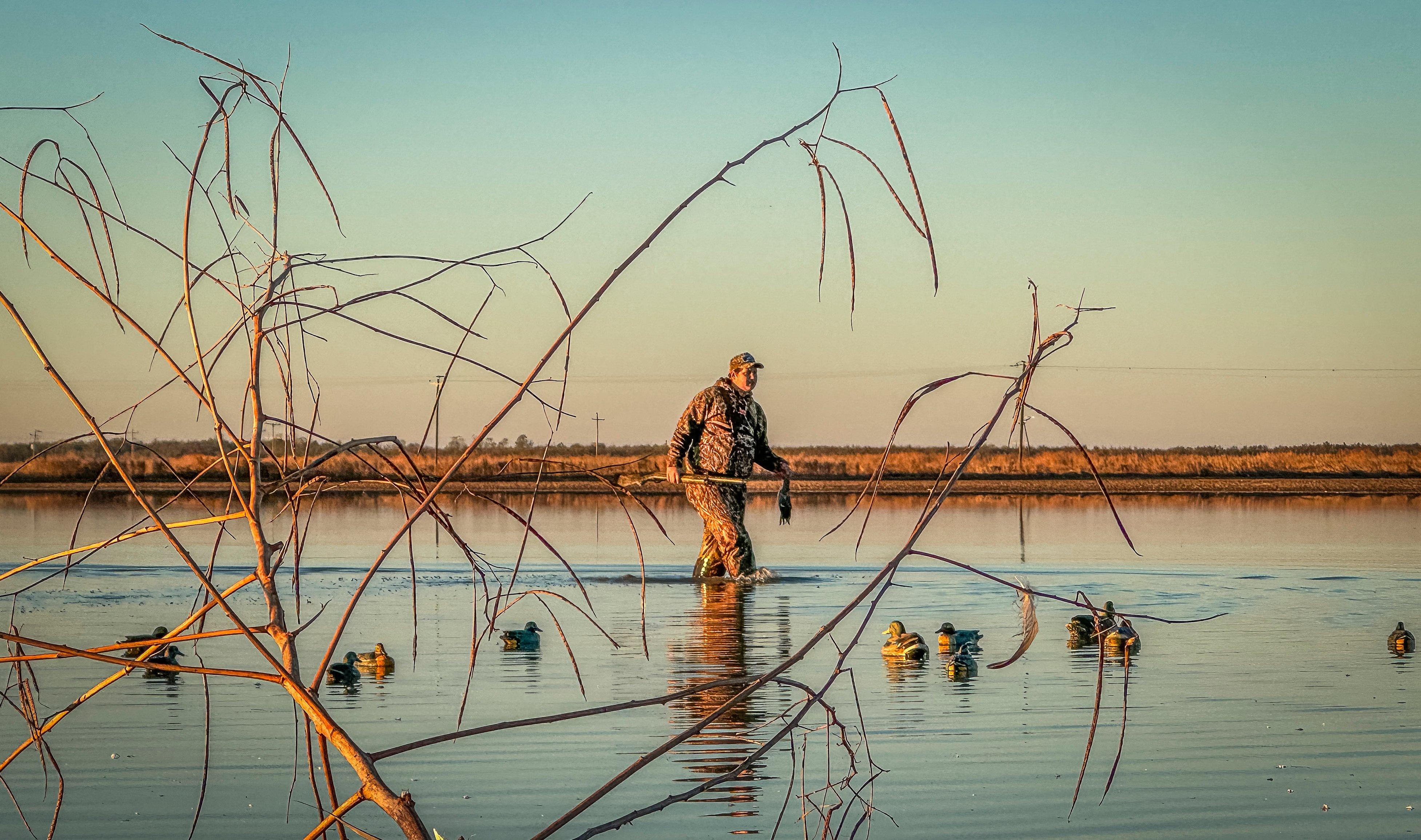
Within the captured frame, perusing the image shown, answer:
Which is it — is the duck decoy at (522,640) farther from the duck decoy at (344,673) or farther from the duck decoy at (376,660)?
the duck decoy at (344,673)

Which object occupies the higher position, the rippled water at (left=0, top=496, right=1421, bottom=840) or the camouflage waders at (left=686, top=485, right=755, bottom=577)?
the camouflage waders at (left=686, top=485, right=755, bottom=577)

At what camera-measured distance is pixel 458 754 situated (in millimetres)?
5516

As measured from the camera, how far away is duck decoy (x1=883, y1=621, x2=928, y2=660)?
809 centimetres

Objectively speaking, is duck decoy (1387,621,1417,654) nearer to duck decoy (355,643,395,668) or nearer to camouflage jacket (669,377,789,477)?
duck decoy (355,643,395,668)

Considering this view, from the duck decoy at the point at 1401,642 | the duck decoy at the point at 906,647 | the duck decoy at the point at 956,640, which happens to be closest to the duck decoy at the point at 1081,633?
the duck decoy at the point at 956,640

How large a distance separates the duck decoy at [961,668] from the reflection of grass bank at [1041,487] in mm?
22910

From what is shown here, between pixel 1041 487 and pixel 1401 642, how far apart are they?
31.3m

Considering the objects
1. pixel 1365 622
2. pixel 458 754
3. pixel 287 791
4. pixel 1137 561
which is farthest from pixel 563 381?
pixel 1137 561

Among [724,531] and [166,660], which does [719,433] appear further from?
[166,660]

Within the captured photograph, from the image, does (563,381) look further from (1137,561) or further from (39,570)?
(1137,561)

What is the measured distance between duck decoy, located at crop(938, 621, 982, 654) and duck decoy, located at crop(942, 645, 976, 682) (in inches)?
24.2

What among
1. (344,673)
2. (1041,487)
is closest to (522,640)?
(344,673)

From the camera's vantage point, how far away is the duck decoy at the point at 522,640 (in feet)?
27.8

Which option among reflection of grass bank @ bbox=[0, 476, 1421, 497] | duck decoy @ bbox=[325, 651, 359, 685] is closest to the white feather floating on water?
duck decoy @ bbox=[325, 651, 359, 685]
